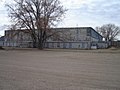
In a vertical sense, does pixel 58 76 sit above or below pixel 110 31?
below

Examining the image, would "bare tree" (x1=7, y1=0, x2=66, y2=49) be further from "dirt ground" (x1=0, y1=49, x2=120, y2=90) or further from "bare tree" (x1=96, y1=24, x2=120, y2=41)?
"bare tree" (x1=96, y1=24, x2=120, y2=41)

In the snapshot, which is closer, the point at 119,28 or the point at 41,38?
the point at 41,38

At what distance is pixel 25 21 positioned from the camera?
173 ft

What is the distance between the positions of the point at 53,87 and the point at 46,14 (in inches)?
1904

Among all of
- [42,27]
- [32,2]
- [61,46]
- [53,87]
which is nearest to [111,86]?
[53,87]

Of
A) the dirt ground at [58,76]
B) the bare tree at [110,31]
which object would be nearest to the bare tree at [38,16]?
the dirt ground at [58,76]

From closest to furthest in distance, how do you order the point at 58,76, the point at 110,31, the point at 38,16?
the point at 58,76
the point at 38,16
the point at 110,31

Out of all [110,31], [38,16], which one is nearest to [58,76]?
[38,16]

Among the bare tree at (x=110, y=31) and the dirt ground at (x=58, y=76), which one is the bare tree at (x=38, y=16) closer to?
the dirt ground at (x=58, y=76)

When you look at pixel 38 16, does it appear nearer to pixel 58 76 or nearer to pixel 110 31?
pixel 58 76

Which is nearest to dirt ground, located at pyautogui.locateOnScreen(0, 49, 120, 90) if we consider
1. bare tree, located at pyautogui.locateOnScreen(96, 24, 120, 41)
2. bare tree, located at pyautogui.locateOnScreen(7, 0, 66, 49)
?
bare tree, located at pyautogui.locateOnScreen(7, 0, 66, 49)

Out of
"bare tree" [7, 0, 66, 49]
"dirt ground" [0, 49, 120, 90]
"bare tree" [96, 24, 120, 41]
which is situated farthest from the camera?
"bare tree" [96, 24, 120, 41]

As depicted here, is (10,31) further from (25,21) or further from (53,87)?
(53,87)

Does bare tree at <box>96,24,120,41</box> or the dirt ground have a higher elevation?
bare tree at <box>96,24,120,41</box>
